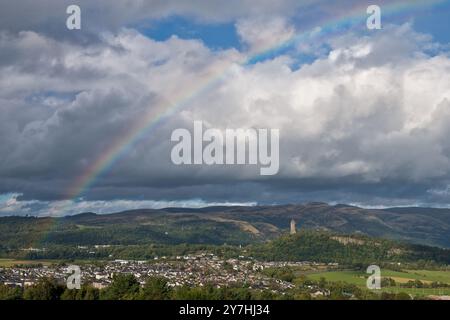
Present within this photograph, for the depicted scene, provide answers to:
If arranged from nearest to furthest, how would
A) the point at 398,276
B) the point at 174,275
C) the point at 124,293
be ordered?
the point at 124,293 → the point at 174,275 → the point at 398,276

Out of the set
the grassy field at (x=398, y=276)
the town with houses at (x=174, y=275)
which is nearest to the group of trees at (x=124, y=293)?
the town with houses at (x=174, y=275)

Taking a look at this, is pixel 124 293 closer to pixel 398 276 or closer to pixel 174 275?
pixel 174 275

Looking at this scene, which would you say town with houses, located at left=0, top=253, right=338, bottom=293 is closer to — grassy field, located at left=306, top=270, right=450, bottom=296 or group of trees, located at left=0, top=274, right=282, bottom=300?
grassy field, located at left=306, top=270, right=450, bottom=296

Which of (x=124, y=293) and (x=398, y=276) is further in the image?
(x=398, y=276)

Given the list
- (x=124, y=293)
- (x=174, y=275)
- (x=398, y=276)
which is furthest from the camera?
(x=398, y=276)

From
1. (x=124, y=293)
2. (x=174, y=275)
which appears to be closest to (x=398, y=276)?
(x=174, y=275)

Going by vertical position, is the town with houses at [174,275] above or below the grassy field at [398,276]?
above

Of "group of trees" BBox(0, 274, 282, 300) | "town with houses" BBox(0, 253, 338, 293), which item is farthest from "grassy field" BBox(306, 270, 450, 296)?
"group of trees" BBox(0, 274, 282, 300)

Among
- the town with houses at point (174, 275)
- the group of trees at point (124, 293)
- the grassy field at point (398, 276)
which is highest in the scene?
the group of trees at point (124, 293)

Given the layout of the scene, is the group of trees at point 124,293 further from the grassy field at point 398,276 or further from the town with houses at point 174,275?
the grassy field at point 398,276

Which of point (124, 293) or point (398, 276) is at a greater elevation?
point (124, 293)
